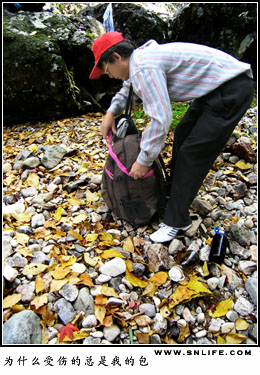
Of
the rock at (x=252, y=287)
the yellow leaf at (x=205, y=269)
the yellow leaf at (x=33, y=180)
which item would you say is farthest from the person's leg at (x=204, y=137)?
the yellow leaf at (x=33, y=180)

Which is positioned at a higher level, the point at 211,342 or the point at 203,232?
the point at 203,232

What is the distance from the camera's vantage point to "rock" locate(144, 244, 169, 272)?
2357mm

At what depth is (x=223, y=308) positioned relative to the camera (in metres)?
2.08

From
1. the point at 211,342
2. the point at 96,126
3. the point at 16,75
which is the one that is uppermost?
the point at 16,75

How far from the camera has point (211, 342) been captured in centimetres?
190

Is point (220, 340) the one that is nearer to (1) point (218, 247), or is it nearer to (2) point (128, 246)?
(1) point (218, 247)

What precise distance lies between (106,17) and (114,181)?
1.53 m

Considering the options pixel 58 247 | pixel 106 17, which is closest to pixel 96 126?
pixel 106 17

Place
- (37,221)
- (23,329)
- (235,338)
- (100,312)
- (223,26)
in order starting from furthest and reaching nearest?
(223,26)
(37,221)
(100,312)
(235,338)
(23,329)

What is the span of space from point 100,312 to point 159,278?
0.57 m

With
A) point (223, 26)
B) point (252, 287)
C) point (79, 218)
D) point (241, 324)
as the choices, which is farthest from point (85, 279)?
point (223, 26)

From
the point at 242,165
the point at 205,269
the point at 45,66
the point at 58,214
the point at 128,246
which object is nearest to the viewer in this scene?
the point at 205,269

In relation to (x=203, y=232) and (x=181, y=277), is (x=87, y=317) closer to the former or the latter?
(x=181, y=277)

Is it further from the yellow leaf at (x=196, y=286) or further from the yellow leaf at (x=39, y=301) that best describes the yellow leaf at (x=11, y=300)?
the yellow leaf at (x=196, y=286)
